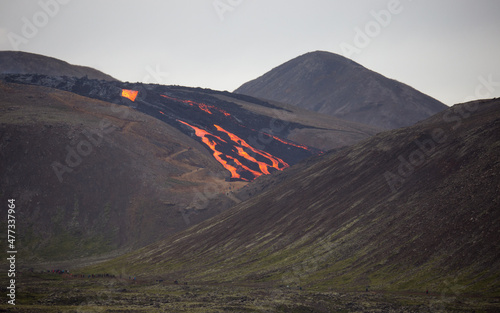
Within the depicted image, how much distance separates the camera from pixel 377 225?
314 ft

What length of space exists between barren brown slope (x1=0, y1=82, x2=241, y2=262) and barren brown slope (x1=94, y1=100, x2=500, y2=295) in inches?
685

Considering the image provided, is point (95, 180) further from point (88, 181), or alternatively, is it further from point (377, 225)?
point (377, 225)

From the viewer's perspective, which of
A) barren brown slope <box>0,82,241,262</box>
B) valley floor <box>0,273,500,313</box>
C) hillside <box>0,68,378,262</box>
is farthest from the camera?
hillside <box>0,68,378,262</box>

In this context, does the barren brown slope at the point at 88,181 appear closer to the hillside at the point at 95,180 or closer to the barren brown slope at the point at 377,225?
the hillside at the point at 95,180

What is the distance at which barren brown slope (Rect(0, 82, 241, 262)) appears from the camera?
133250mm

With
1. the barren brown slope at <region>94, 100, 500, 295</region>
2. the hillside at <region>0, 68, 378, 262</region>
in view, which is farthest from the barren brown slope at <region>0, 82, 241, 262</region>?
the barren brown slope at <region>94, 100, 500, 295</region>

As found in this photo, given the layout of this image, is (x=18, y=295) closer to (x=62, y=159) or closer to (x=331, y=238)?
(x=331, y=238)

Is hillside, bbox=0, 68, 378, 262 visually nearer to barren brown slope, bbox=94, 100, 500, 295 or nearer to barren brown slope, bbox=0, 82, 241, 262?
barren brown slope, bbox=0, 82, 241, 262

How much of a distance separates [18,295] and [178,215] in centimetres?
7426

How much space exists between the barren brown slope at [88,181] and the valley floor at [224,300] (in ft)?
150

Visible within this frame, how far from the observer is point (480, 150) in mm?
95938

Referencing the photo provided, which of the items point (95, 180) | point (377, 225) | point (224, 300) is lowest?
point (377, 225)

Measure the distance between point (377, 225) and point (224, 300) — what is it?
36821 millimetres

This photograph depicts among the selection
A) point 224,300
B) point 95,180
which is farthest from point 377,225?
point 95,180
